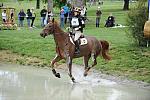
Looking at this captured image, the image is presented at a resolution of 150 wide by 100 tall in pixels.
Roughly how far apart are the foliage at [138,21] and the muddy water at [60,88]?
4881mm

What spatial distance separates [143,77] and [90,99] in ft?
15.4

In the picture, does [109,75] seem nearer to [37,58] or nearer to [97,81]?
[97,81]

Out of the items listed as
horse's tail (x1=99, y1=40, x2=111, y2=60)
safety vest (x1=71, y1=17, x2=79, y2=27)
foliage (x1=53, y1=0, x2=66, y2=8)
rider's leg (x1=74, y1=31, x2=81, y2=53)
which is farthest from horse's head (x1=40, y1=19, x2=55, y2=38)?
foliage (x1=53, y1=0, x2=66, y2=8)

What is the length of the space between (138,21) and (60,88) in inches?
340

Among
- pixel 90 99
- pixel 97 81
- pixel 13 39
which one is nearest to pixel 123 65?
pixel 97 81

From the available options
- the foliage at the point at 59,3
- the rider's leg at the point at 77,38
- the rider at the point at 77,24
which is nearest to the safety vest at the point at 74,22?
the rider at the point at 77,24

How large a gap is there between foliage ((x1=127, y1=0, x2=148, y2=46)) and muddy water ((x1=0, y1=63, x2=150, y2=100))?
16.0 feet

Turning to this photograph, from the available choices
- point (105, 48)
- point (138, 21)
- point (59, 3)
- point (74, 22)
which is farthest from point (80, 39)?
point (59, 3)

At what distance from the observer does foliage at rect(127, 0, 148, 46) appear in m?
23.6

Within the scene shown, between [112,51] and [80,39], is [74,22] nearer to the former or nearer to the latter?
[80,39]

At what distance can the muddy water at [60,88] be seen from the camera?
584 inches

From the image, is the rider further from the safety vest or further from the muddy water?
the muddy water

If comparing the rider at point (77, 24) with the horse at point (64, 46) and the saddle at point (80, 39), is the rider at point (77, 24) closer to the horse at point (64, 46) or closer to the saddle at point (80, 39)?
the saddle at point (80, 39)

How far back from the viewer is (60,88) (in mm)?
16312
